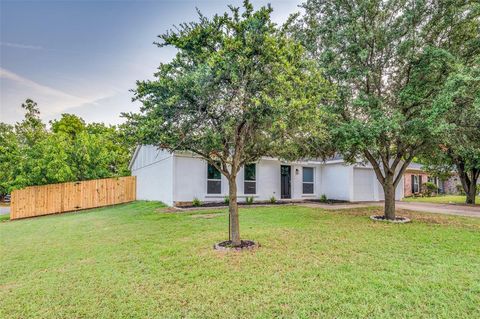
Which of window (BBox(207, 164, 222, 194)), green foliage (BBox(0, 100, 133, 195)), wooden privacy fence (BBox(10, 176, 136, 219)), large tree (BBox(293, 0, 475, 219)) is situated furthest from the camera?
green foliage (BBox(0, 100, 133, 195))

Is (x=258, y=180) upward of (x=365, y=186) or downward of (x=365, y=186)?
upward

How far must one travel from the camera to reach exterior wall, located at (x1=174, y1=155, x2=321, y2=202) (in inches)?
551

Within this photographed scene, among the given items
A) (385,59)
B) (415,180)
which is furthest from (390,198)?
(415,180)

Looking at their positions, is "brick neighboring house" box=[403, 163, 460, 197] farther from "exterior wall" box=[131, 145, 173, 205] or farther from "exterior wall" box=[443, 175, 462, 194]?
"exterior wall" box=[131, 145, 173, 205]

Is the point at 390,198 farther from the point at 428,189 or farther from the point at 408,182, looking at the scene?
the point at 428,189

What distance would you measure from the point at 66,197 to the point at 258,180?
1200 centimetres

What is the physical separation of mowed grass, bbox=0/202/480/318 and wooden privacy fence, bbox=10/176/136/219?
30.4 ft

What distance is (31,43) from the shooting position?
1062 cm

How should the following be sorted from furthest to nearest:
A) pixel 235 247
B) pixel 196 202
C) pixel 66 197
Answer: pixel 66 197
pixel 196 202
pixel 235 247

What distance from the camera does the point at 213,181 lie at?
15078 mm

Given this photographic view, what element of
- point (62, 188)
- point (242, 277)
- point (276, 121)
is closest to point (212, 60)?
point (276, 121)

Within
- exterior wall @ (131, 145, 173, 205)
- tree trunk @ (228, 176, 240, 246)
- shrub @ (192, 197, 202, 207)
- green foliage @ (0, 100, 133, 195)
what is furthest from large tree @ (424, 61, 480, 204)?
green foliage @ (0, 100, 133, 195)

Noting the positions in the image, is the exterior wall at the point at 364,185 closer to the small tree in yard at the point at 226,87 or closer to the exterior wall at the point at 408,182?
the exterior wall at the point at 408,182

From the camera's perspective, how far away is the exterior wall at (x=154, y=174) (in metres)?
14.5
